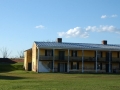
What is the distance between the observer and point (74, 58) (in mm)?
56719

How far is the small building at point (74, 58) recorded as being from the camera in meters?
55.1

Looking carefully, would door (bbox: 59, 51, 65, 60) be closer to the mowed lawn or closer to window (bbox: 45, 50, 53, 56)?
window (bbox: 45, 50, 53, 56)

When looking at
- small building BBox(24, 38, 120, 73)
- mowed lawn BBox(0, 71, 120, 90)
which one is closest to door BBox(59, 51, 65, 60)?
small building BBox(24, 38, 120, 73)

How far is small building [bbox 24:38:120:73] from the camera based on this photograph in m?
55.1

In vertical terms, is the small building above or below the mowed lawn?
above

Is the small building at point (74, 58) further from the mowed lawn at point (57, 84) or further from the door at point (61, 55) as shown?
the mowed lawn at point (57, 84)

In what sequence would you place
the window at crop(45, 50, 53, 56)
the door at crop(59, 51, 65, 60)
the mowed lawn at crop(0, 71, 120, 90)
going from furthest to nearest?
the door at crop(59, 51, 65, 60) → the window at crop(45, 50, 53, 56) → the mowed lawn at crop(0, 71, 120, 90)

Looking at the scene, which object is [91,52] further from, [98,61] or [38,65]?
[38,65]

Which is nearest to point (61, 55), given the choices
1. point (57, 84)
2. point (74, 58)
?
point (74, 58)

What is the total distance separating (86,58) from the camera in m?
57.8

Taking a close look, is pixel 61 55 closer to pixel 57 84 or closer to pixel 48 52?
pixel 48 52

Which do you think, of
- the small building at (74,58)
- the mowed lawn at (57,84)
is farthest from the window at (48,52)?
the mowed lawn at (57,84)

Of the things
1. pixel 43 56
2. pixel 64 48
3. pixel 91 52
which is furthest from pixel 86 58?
pixel 43 56

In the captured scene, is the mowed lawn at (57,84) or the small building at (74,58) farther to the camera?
the small building at (74,58)
